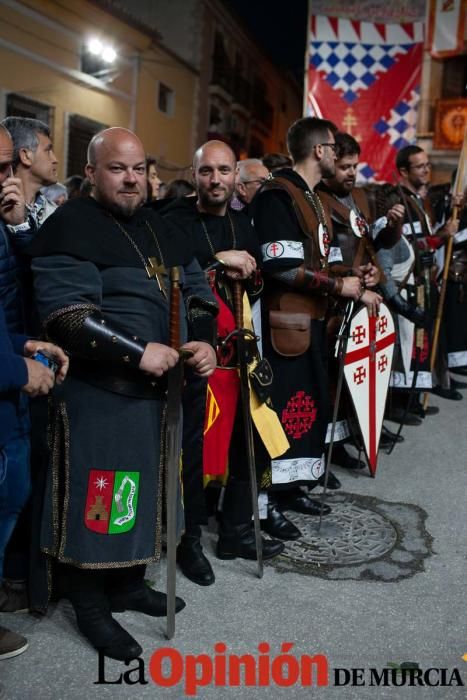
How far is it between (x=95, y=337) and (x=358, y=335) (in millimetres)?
2189

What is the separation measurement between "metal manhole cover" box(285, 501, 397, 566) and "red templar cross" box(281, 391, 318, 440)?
1.71 feet

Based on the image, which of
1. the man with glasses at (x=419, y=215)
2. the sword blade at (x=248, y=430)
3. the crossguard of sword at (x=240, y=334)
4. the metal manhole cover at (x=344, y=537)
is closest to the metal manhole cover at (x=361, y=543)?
the metal manhole cover at (x=344, y=537)

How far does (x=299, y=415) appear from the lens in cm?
376

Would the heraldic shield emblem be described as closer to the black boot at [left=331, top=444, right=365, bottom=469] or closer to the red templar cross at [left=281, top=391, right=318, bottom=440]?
the red templar cross at [left=281, top=391, right=318, bottom=440]

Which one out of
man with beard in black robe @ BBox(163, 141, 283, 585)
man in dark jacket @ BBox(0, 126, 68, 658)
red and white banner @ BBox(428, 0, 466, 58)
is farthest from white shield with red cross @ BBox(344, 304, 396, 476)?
red and white banner @ BBox(428, 0, 466, 58)

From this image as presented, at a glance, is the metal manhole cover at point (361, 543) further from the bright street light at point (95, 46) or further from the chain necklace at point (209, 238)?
the bright street light at point (95, 46)

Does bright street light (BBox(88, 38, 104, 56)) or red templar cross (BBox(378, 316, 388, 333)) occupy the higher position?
bright street light (BBox(88, 38, 104, 56))

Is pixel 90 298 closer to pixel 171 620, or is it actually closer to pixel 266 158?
pixel 171 620

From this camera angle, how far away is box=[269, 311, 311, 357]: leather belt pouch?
11.8ft

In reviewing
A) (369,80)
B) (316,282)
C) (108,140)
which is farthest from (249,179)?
(369,80)

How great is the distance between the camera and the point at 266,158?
547cm

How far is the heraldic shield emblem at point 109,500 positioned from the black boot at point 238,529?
2.97ft

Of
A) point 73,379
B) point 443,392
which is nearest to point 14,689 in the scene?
point 73,379

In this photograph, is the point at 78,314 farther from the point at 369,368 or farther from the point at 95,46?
the point at 95,46
